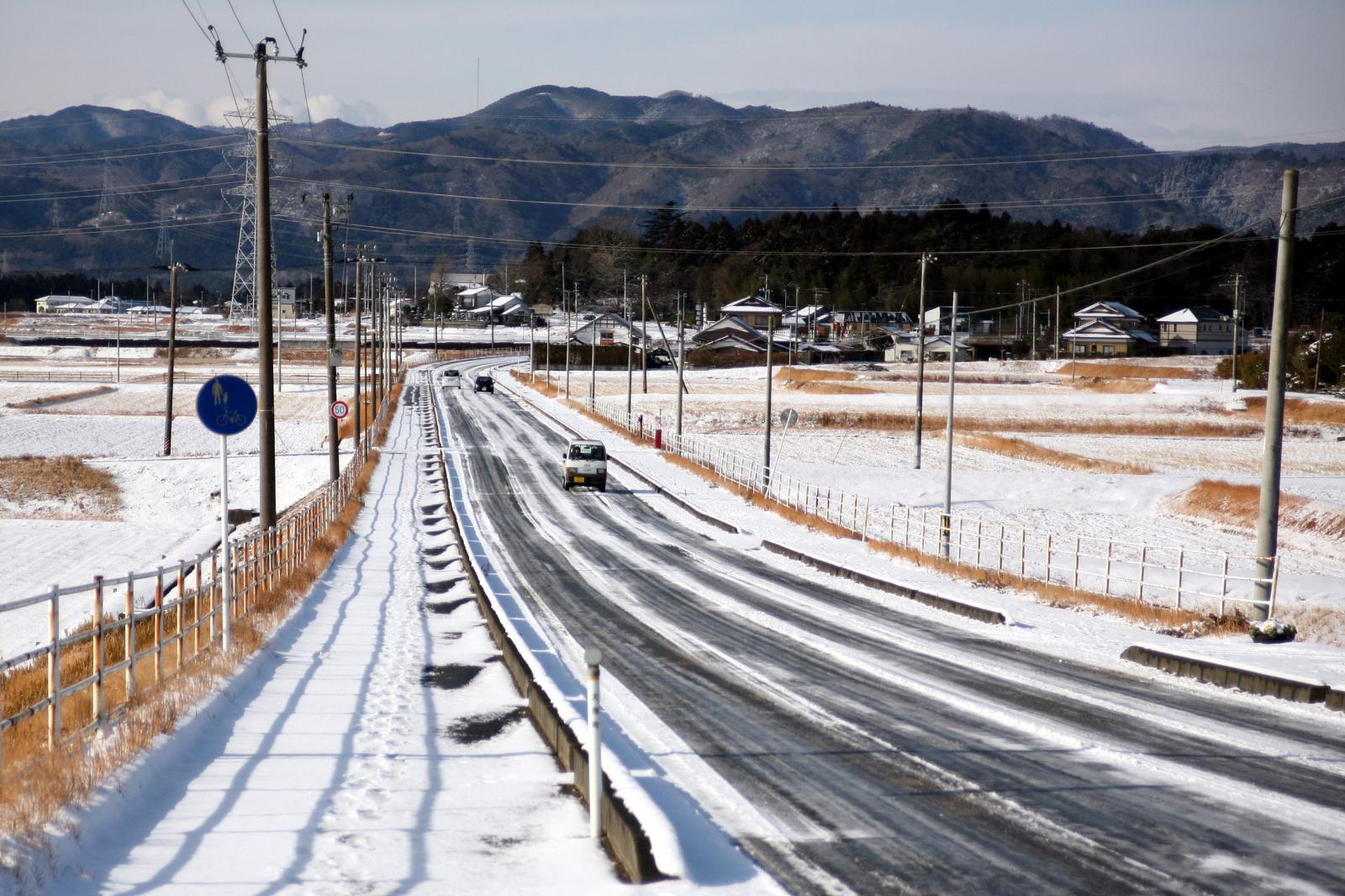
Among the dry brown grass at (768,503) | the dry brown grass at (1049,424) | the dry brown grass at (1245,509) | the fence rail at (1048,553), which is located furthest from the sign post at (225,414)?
the dry brown grass at (1049,424)

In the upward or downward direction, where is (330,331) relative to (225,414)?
upward

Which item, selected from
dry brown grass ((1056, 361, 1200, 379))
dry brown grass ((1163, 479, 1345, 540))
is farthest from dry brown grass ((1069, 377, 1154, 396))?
dry brown grass ((1163, 479, 1345, 540))

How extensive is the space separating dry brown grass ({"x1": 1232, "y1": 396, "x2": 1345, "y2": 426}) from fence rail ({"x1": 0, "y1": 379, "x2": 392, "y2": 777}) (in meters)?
66.2

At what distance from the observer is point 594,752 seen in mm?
8164

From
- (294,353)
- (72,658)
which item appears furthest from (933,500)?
(294,353)

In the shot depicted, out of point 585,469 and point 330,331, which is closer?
point 330,331

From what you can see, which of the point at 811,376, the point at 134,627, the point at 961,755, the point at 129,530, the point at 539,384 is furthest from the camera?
the point at 811,376

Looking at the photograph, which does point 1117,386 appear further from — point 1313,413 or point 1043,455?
A: point 1043,455

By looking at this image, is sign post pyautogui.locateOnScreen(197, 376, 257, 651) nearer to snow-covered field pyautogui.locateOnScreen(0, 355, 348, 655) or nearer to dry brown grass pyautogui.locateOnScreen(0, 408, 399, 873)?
dry brown grass pyautogui.locateOnScreen(0, 408, 399, 873)

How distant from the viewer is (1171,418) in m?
80.1

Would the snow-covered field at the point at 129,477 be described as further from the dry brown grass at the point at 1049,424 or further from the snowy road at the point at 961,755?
the dry brown grass at the point at 1049,424

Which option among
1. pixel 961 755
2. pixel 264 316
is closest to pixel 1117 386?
pixel 264 316

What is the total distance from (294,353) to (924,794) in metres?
142

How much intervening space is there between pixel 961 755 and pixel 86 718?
8.29m
